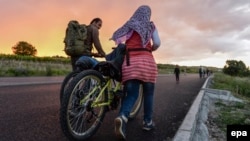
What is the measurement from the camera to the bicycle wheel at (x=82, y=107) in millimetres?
3641

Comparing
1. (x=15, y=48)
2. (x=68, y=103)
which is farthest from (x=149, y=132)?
(x=15, y=48)

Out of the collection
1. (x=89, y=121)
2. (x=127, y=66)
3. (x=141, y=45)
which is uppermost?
(x=141, y=45)

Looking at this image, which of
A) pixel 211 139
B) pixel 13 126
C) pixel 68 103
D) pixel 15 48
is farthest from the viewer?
pixel 15 48

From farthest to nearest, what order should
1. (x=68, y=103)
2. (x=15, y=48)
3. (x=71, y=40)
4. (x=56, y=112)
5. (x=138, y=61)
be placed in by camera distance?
(x=15, y=48) < (x=56, y=112) < (x=71, y=40) < (x=138, y=61) < (x=68, y=103)

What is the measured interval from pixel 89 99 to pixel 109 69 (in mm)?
625

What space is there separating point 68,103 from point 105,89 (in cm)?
88

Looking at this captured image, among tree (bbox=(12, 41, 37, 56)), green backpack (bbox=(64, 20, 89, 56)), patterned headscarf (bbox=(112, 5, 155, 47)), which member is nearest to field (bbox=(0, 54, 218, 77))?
green backpack (bbox=(64, 20, 89, 56))

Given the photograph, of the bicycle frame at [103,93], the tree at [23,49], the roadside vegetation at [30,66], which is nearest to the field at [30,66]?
the roadside vegetation at [30,66]

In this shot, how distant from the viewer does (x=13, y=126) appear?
4922 mm

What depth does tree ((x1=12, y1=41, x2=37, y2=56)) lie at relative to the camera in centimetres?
10800

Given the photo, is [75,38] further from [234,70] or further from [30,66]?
[234,70]

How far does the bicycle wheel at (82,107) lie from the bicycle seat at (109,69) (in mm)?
241

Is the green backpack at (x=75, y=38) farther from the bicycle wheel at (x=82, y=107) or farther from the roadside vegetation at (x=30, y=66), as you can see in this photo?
the roadside vegetation at (x=30, y=66)

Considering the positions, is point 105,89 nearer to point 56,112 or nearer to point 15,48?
point 56,112
